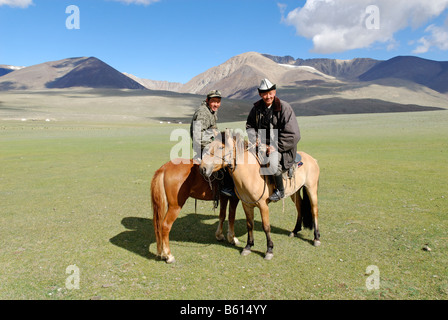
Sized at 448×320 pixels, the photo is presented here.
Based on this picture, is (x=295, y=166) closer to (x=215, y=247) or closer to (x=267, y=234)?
(x=267, y=234)

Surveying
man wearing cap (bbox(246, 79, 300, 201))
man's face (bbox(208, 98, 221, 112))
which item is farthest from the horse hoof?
man's face (bbox(208, 98, 221, 112))

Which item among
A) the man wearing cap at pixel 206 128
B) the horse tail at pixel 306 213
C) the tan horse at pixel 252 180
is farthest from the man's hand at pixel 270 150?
the horse tail at pixel 306 213

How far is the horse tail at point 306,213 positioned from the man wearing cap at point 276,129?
4.71 feet

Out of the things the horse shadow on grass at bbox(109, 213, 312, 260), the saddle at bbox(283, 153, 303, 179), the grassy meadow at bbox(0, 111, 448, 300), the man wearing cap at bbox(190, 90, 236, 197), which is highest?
the man wearing cap at bbox(190, 90, 236, 197)

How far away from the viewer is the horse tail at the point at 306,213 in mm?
7273

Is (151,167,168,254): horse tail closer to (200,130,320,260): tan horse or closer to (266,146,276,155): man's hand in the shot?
(200,130,320,260): tan horse

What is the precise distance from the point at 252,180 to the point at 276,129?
1162 mm

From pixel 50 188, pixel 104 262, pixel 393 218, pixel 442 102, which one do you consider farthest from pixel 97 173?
pixel 442 102

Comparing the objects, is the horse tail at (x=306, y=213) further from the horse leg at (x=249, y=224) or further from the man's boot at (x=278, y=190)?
the horse leg at (x=249, y=224)

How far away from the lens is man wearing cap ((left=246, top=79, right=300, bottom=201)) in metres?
5.87

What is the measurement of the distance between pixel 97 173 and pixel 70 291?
453 inches

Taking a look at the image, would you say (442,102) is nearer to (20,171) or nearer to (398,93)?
(398,93)

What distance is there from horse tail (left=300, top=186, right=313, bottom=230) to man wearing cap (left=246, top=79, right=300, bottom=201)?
4.71ft

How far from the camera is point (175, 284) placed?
5195 mm
